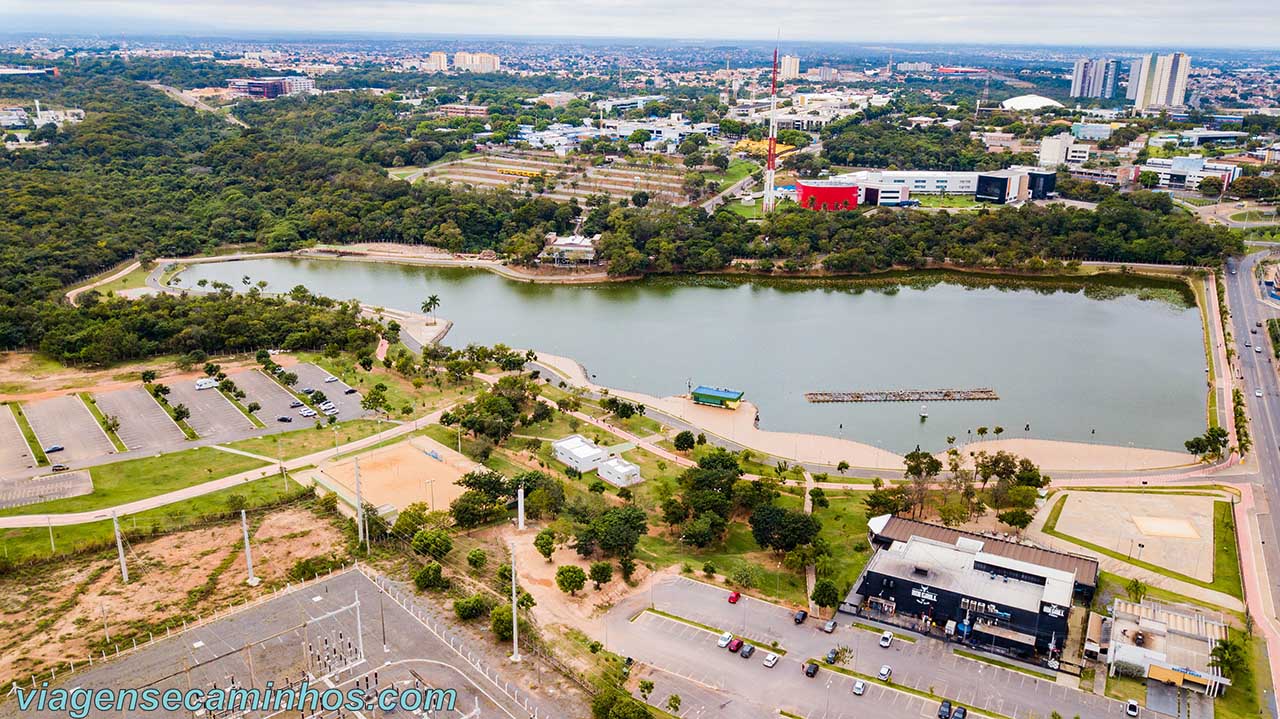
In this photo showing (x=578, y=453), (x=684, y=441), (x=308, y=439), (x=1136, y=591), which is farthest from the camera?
(x=308, y=439)

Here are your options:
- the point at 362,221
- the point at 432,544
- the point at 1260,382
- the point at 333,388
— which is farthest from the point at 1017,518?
the point at 362,221

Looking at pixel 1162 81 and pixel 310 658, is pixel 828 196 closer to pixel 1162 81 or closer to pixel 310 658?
pixel 310 658

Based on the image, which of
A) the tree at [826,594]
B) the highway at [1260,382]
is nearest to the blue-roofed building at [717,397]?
the tree at [826,594]

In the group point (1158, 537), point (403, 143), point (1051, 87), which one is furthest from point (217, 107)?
point (1051, 87)

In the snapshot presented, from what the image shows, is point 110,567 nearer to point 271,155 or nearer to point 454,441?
point 454,441

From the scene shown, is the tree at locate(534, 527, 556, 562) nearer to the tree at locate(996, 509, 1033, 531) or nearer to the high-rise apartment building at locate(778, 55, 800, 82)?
the tree at locate(996, 509, 1033, 531)

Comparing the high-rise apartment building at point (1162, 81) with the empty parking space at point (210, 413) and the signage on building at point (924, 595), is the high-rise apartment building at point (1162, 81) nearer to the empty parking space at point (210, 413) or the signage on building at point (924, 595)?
the signage on building at point (924, 595)

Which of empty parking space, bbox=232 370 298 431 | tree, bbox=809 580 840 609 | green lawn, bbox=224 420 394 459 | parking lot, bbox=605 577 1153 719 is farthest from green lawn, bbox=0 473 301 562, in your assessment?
tree, bbox=809 580 840 609
